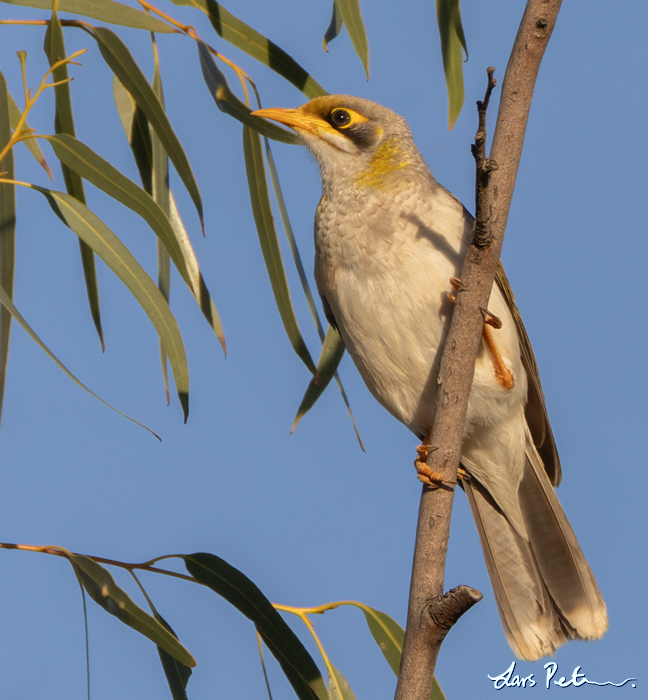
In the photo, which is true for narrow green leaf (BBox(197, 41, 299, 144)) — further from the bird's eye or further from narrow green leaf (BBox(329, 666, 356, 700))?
narrow green leaf (BBox(329, 666, 356, 700))

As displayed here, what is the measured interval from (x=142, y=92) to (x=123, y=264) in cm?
77

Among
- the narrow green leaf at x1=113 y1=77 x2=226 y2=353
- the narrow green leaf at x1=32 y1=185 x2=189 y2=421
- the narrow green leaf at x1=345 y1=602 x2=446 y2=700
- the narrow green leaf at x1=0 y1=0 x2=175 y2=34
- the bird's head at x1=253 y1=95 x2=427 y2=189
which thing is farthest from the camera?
the bird's head at x1=253 y1=95 x2=427 y2=189

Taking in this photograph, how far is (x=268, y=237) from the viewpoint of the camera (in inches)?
129

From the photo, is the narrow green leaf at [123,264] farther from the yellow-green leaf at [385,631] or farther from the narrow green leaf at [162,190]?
the yellow-green leaf at [385,631]

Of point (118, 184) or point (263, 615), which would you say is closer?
point (118, 184)

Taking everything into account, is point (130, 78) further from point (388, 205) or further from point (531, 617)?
point (531, 617)

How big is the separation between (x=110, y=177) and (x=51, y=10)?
72cm

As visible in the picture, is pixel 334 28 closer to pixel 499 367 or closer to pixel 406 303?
pixel 406 303

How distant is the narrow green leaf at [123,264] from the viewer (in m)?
2.61

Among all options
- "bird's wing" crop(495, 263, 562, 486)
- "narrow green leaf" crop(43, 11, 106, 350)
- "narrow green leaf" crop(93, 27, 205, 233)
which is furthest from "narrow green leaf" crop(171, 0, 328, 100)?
"bird's wing" crop(495, 263, 562, 486)

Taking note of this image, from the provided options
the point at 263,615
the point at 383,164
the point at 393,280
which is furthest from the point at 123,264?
the point at 383,164

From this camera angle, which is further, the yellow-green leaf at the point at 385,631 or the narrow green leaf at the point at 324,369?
the narrow green leaf at the point at 324,369

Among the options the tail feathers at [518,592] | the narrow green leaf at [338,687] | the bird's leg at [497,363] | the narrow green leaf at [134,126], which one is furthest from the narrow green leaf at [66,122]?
the tail feathers at [518,592]

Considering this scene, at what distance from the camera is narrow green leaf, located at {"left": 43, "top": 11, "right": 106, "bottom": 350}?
280cm
